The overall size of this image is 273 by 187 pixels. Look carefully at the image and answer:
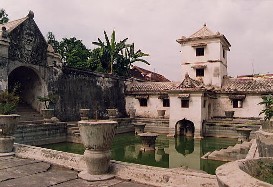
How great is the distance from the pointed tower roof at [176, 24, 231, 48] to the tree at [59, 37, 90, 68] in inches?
474

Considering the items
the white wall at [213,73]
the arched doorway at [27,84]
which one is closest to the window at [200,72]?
the white wall at [213,73]

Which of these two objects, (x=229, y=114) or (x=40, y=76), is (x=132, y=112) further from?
(x=40, y=76)

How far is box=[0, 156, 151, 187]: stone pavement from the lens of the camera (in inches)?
203

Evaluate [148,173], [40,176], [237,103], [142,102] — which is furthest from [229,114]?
[40,176]

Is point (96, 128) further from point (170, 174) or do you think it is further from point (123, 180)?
point (170, 174)

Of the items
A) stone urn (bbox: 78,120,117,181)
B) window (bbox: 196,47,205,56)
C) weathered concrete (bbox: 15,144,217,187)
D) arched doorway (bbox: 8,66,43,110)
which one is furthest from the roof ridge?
window (bbox: 196,47,205,56)

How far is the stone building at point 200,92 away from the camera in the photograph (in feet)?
65.3

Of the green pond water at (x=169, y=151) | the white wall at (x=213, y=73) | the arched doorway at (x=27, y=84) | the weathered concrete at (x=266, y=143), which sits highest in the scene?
the white wall at (x=213, y=73)

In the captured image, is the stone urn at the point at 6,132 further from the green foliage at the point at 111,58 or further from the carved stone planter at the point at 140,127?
the green foliage at the point at 111,58

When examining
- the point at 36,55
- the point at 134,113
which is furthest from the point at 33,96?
the point at 134,113

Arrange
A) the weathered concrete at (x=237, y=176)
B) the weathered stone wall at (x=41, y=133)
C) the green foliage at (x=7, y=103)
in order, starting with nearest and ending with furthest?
1. the weathered concrete at (x=237, y=176)
2. the green foliage at (x=7, y=103)
3. the weathered stone wall at (x=41, y=133)

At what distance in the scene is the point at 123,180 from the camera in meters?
5.42

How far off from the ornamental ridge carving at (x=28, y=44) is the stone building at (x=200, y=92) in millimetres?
9537

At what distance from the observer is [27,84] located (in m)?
20.0
